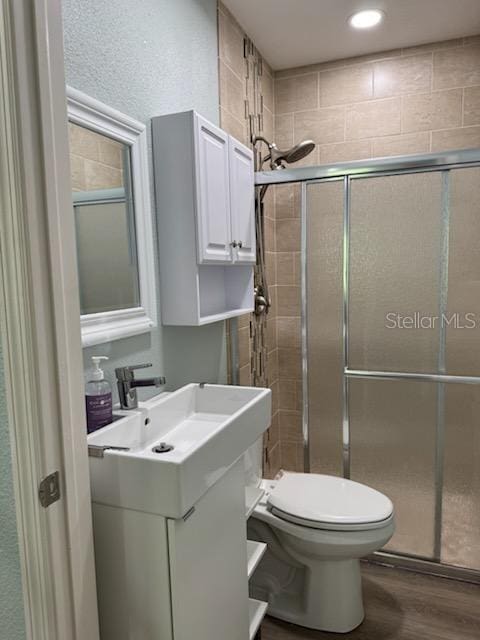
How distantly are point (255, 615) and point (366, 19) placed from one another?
260cm

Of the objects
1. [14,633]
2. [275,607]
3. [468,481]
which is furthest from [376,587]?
[14,633]

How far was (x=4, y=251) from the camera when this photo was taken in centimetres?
80

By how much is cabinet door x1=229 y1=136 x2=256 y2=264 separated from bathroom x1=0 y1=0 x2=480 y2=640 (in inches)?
0.6

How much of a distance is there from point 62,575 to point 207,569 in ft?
1.31

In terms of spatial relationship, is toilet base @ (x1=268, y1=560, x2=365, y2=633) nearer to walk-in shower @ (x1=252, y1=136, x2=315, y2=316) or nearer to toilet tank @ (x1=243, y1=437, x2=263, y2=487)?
toilet tank @ (x1=243, y1=437, x2=263, y2=487)

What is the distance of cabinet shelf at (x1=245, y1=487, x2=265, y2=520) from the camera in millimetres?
1762

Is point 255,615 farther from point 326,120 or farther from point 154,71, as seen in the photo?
point 326,120

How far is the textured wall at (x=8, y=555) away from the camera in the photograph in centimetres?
87

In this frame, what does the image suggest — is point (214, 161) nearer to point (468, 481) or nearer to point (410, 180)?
point (410, 180)

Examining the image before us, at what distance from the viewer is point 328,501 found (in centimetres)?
189

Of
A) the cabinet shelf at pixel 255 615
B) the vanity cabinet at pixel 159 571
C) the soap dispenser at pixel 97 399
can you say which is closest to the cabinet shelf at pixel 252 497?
the cabinet shelf at pixel 255 615

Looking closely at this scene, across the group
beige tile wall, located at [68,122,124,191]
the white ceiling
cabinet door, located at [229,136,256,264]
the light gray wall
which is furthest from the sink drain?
the white ceiling

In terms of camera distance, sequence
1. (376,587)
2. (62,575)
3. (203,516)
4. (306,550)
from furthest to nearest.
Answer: (376,587) → (306,550) → (203,516) → (62,575)

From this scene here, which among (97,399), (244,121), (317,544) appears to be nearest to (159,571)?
(97,399)
